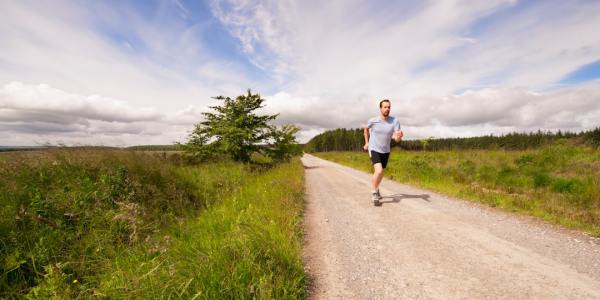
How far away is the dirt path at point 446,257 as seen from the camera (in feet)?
8.32

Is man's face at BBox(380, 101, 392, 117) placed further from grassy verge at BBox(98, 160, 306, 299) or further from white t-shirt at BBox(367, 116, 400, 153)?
grassy verge at BBox(98, 160, 306, 299)

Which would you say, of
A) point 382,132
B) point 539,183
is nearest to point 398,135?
point 382,132

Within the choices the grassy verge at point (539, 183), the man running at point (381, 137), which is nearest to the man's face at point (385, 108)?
the man running at point (381, 137)

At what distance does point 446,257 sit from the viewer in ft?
10.6

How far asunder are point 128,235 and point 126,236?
3cm

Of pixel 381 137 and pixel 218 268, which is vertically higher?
pixel 381 137

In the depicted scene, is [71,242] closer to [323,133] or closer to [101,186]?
[101,186]

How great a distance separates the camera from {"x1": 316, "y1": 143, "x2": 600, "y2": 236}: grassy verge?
518 cm

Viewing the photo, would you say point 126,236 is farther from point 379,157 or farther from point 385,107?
point 385,107

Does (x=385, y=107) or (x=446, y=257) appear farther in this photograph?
(x=385, y=107)

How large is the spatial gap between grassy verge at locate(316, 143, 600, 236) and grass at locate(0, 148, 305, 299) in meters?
4.82

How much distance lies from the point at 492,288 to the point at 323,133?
12215 cm

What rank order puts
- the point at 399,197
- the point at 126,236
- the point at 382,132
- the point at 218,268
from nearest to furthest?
the point at 218,268
the point at 126,236
the point at 382,132
the point at 399,197

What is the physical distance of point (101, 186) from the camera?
4.95m
